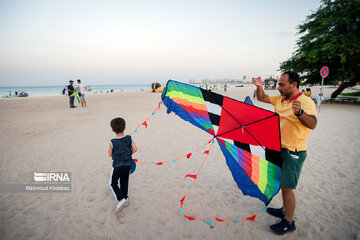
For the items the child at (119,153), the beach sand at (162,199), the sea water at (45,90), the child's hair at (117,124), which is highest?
the sea water at (45,90)

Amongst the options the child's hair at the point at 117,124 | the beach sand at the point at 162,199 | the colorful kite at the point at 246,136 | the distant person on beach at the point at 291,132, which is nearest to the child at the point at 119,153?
the child's hair at the point at 117,124

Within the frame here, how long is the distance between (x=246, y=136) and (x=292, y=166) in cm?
68

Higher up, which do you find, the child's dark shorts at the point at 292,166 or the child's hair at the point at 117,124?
the child's hair at the point at 117,124

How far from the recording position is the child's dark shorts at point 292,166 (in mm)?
2209

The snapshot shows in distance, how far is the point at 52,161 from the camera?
4.91 meters

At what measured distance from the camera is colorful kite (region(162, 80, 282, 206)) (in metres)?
2.26

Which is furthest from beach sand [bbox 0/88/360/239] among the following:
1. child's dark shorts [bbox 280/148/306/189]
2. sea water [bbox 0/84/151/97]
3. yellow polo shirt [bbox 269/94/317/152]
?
sea water [bbox 0/84/151/97]

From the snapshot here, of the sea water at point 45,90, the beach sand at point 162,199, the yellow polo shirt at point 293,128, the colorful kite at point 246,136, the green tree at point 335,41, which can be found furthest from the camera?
the sea water at point 45,90

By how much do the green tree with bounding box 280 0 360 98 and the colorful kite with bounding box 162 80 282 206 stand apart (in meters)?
15.9

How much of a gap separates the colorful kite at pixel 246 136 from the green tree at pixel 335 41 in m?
15.9

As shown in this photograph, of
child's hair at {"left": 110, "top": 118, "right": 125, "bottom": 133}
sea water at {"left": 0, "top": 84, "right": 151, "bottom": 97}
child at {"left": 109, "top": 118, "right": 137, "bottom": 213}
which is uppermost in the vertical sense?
sea water at {"left": 0, "top": 84, "right": 151, "bottom": 97}

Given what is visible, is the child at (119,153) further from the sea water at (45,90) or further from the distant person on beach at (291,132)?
the sea water at (45,90)

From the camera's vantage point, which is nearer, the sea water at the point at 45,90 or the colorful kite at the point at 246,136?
the colorful kite at the point at 246,136

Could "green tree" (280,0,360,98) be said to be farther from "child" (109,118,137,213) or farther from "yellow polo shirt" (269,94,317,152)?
"child" (109,118,137,213)
